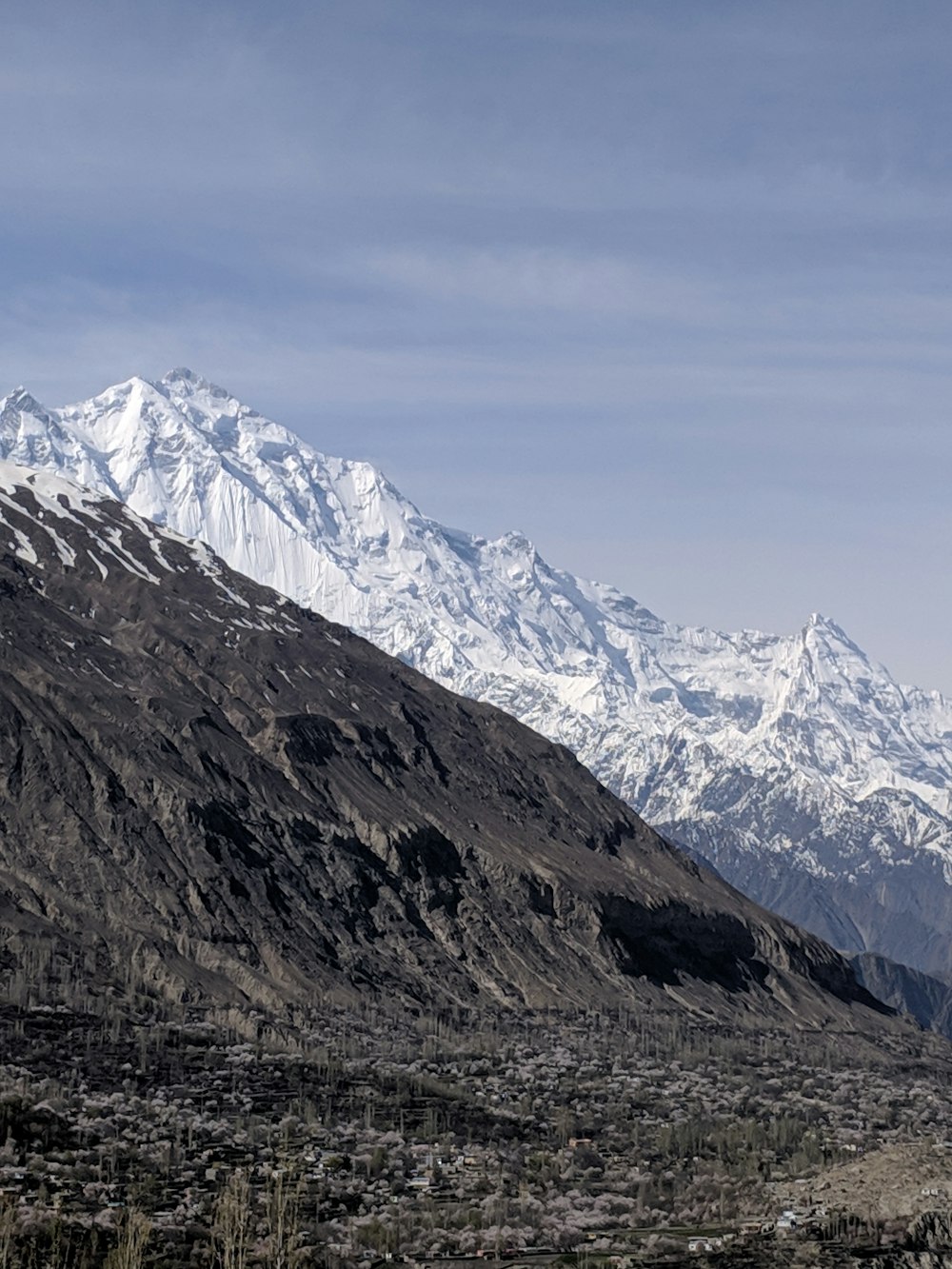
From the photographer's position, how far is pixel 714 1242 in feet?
490

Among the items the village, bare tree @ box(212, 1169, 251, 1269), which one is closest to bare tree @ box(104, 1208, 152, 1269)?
the village

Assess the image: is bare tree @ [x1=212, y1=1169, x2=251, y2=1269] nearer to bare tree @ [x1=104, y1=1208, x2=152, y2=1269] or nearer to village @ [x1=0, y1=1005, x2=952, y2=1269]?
village @ [x1=0, y1=1005, x2=952, y2=1269]

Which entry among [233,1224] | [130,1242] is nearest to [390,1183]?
[233,1224]

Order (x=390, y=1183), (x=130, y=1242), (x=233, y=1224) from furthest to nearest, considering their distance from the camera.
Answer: (x=390, y=1183), (x=233, y=1224), (x=130, y=1242)

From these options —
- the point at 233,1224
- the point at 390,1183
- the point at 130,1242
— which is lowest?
the point at 130,1242

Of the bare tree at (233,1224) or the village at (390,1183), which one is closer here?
the bare tree at (233,1224)

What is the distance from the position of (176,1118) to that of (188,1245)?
43.5 m

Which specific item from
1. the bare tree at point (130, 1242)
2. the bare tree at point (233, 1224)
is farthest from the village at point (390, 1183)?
the bare tree at point (130, 1242)

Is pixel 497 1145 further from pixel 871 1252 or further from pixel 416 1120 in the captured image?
pixel 871 1252

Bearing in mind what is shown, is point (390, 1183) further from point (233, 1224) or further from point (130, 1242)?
point (130, 1242)

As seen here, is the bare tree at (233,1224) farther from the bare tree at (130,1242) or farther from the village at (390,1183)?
the bare tree at (130,1242)

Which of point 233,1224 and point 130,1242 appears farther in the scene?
point 233,1224

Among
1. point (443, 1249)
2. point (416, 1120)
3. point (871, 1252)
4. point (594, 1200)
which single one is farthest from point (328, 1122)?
point (871, 1252)

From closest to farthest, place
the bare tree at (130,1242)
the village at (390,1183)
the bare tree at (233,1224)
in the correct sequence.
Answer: the bare tree at (130,1242) < the bare tree at (233,1224) < the village at (390,1183)
